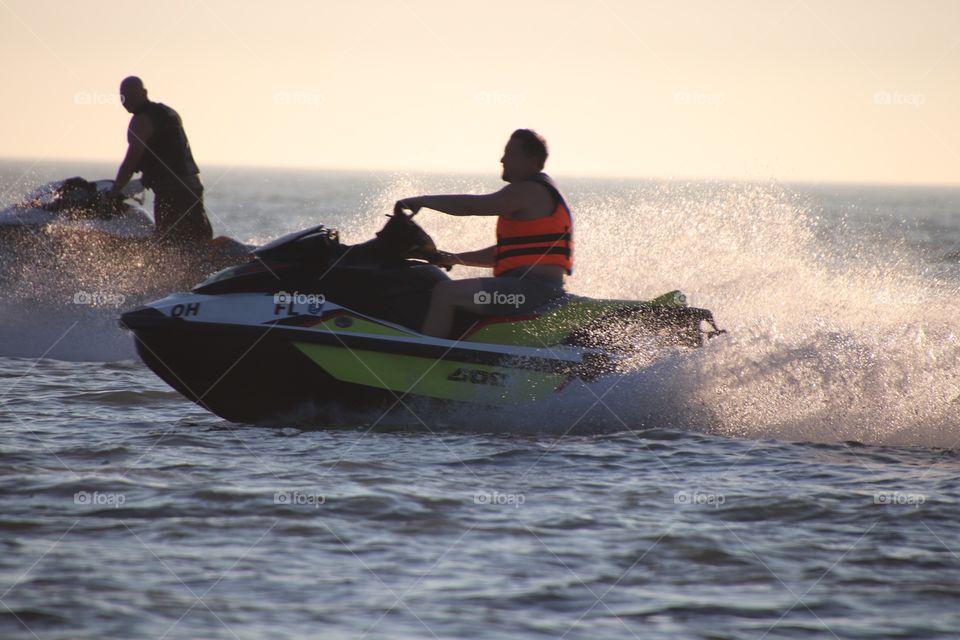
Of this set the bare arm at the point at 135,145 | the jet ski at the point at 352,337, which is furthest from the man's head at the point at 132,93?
the jet ski at the point at 352,337

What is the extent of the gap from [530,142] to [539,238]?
1.87 ft

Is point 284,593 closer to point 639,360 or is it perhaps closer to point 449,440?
point 449,440

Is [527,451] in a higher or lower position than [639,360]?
lower

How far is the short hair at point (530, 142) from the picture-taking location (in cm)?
683

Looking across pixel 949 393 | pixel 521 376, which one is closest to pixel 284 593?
pixel 521 376

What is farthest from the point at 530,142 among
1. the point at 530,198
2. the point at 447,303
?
the point at 447,303

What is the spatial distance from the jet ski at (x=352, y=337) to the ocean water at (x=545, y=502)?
201 mm

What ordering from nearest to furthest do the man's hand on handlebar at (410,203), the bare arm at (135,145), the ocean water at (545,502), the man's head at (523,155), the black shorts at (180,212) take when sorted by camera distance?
1. the ocean water at (545,502)
2. the man's hand on handlebar at (410,203)
3. the man's head at (523,155)
4. the bare arm at (135,145)
5. the black shorts at (180,212)

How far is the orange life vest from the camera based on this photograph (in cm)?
683

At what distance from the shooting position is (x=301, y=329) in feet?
21.8

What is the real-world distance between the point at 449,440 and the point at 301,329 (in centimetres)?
107

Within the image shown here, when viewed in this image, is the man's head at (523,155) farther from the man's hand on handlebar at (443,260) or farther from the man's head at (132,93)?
the man's head at (132,93)

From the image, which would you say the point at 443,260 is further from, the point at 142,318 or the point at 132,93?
the point at 132,93

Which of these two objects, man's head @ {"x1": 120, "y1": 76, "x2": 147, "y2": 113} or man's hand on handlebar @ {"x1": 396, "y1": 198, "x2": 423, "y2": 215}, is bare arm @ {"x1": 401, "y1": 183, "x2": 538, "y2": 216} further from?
man's head @ {"x1": 120, "y1": 76, "x2": 147, "y2": 113}
